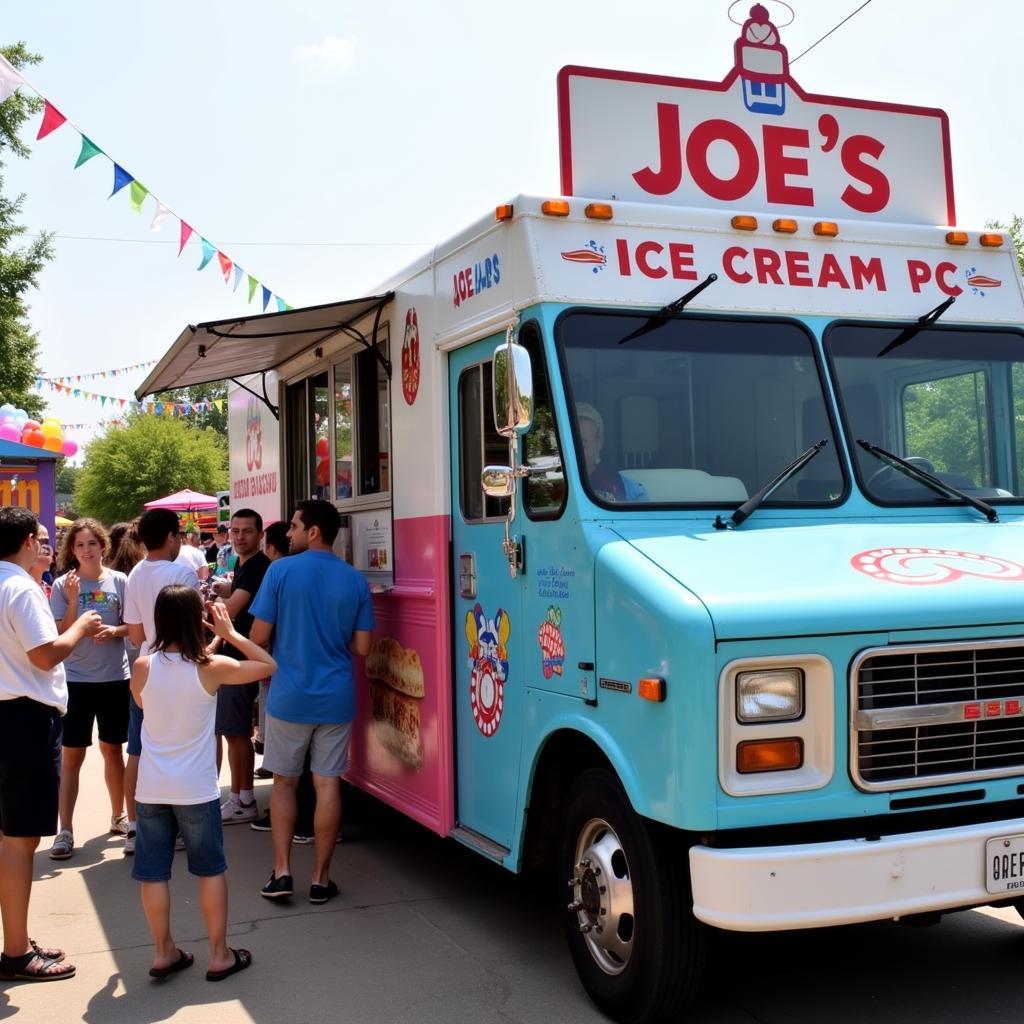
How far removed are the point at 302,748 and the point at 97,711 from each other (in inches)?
72.2

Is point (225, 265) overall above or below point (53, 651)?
above

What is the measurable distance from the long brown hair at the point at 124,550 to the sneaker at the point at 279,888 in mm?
2819

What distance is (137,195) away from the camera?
9.76 m

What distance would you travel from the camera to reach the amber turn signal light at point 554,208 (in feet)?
15.5

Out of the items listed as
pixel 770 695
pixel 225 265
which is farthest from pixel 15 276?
pixel 770 695

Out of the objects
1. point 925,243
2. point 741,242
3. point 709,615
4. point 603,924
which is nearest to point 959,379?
point 925,243

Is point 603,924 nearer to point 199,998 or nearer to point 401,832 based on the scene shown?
point 199,998

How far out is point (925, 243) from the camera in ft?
17.3

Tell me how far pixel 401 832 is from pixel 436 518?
259cm

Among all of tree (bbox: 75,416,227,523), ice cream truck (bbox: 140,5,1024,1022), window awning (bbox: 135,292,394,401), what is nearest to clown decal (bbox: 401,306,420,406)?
ice cream truck (bbox: 140,5,1024,1022)

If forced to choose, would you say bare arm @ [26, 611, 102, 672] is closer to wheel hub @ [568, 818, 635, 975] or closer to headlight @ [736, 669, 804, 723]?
wheel hub @ [568, 818, 635, 975]

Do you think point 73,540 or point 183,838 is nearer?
point 183,838

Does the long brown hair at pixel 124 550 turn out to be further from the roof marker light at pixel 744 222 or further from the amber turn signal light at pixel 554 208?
the roof marker light at pixel 744 222

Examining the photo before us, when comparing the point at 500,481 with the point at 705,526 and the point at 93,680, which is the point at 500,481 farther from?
the point at 93,680
